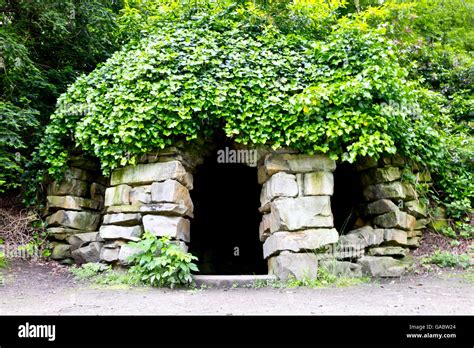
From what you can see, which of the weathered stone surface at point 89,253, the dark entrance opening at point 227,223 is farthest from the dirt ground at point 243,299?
the dark entrance opening at point 227,223

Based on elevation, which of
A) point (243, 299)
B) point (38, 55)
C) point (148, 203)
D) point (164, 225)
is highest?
point (38, 55)

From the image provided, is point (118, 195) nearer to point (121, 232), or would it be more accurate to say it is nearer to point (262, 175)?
point (121, 232)

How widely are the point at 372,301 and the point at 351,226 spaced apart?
2817 mm

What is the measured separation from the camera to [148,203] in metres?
5.70

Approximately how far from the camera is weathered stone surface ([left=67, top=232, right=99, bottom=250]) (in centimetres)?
652

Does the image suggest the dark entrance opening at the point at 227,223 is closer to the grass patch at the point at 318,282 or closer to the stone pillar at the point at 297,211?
the stone pillar at the point at 297,211

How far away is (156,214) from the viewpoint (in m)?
5.60

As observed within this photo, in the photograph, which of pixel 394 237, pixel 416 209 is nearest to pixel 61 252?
pixel 394 237

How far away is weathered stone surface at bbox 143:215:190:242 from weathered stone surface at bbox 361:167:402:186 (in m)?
3.19

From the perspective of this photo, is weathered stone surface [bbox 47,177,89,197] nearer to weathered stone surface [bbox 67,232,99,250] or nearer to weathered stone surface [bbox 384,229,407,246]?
weathered stone surface [bbox 67,232,99,250]

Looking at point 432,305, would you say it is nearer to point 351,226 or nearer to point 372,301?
point 372,301

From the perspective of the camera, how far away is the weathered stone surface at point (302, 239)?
5352 millimetres

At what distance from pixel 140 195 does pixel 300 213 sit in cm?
233

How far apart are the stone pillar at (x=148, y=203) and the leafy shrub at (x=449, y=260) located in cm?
376
